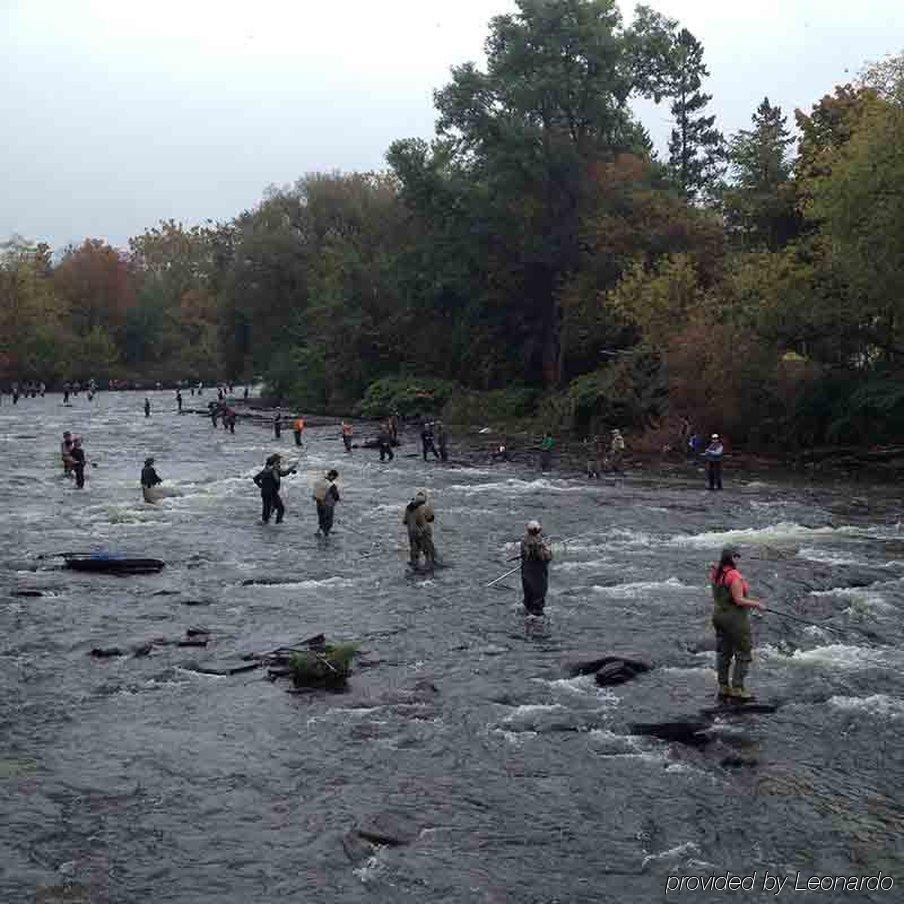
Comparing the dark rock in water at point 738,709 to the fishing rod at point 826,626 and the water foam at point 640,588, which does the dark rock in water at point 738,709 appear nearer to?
the fishing rod at point 826,626

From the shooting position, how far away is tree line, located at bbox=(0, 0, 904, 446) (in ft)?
139

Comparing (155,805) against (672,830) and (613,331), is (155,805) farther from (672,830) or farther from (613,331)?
(613,331)

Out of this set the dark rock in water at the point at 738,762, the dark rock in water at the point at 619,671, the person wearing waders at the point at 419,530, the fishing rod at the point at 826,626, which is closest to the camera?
the dark rock in water at the point at 738,762

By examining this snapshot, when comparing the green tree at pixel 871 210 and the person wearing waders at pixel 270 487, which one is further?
the green tree at pixel 871 210

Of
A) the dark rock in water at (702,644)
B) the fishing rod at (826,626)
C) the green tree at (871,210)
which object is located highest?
the green tree at (871,210)

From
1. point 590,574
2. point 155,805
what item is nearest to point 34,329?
point 590,574

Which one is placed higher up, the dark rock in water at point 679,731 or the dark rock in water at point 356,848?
the dark rock in water at point 679,731

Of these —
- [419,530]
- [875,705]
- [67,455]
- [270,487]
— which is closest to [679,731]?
[875,705]

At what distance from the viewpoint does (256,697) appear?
1587 centimetres

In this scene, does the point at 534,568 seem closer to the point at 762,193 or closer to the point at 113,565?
the point at 113,565

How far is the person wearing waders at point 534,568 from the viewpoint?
749 inches

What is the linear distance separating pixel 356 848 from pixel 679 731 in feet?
15.4

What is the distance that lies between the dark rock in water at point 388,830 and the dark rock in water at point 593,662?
5244 millimetres

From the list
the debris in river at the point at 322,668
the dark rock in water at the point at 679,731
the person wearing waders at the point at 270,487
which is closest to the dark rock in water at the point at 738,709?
the dark rock in water at the point at 679,731
